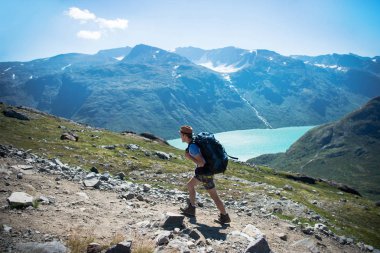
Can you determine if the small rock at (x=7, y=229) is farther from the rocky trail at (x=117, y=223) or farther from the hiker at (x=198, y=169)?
the hiker at (x=198, y=169)

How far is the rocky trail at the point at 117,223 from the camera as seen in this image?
1020cm

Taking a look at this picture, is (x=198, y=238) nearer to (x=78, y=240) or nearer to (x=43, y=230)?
(x=78, y=240)

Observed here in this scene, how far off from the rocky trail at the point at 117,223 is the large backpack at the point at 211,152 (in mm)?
2383

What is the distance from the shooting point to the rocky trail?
1020 cm

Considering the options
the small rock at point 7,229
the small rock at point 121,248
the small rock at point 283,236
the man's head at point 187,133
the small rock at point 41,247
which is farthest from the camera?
the small rock at point 283,236

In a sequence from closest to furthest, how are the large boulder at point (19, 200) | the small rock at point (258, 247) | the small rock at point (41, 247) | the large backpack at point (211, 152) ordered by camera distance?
the small rock at point (41, 247) → the small rock at point (258, 247) → the large boulder at point (19, 200) → the large backpack at point (211, 152)

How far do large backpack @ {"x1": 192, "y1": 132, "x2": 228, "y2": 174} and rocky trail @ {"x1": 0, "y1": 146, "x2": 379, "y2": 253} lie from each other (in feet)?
7.82

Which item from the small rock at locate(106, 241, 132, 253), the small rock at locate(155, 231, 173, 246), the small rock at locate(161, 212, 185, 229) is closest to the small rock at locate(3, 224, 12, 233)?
the small rock at locate(106, 241, 132, 253)

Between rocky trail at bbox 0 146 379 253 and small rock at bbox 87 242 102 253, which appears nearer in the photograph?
small rock at bbox 87 242 102 253

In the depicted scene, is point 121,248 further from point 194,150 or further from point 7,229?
point 194,150

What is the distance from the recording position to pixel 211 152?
1227 centimetres

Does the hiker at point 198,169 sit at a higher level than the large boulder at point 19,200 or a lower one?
higher

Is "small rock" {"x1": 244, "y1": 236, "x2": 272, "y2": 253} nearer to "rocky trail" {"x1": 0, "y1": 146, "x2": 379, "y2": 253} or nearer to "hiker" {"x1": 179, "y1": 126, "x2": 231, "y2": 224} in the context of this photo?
"rocky trail" {"x1": 0, "y1": 146, "x2": 379, "y2": 253}

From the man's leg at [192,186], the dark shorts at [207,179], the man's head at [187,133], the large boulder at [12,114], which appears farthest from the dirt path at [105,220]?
the large boulder at [12,114]
